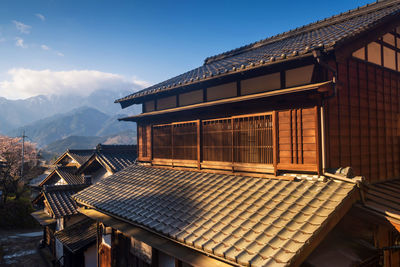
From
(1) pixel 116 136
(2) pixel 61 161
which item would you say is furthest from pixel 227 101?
(1) pixel 116 136

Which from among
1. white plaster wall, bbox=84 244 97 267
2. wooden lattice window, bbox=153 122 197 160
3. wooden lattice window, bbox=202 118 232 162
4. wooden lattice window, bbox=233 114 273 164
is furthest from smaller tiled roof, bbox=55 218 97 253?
wooden lattice window, bbox=233 114 273 164

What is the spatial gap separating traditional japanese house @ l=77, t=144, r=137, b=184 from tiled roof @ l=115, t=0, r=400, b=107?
6.22 metres

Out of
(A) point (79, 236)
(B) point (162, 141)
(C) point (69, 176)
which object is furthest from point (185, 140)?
(C) point (69, 176)

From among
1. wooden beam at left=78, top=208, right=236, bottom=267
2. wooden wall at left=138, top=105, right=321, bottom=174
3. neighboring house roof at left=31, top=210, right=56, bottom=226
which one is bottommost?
neighboring house roof at left=31, top=210, right=56, bottom=226

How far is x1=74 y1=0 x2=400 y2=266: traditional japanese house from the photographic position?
4.87m

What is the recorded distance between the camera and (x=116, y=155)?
61.2 ft

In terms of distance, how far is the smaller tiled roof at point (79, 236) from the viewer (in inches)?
432

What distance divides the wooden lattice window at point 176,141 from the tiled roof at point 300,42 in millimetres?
1636

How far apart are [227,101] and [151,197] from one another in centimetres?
383

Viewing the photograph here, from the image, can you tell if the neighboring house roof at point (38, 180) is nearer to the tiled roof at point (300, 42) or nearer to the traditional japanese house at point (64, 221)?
the traditional japanese house at point (64, 221)

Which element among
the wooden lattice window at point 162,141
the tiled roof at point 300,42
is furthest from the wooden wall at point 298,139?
the wooden lattice window at point 162,141

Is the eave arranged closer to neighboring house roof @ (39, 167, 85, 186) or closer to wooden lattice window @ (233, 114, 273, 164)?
wooden lattice window @ (233, 114, 273, 164)

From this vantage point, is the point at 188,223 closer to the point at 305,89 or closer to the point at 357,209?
the point at 357,209

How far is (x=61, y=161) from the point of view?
24062 mm
